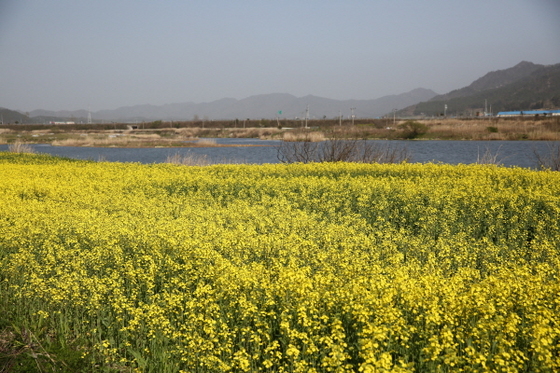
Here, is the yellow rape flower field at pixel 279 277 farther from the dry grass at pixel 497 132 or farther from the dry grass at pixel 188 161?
the dry grass at pixel 497 132

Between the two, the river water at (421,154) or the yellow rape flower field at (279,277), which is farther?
the river water at (421,154)

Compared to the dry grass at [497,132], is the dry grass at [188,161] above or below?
below

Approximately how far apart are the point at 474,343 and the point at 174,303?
366cm

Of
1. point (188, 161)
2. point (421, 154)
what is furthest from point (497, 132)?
point (188, 161)

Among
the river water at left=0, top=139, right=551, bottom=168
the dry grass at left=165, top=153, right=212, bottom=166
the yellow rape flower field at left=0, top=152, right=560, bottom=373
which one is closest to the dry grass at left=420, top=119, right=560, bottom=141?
the river water at left=0, top=139, right=551, bottom=168

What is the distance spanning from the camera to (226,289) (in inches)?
255

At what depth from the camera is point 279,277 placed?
6.88m

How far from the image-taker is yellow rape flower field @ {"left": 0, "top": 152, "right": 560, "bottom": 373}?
5160mm

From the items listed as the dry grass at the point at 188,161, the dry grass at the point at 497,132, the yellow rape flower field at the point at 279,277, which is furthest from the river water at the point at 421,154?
the yellow rape flower field at the point at 279,277

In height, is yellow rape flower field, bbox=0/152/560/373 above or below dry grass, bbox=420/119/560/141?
below

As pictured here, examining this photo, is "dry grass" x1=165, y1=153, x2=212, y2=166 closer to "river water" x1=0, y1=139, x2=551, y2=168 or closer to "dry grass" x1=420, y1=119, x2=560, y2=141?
"river water" x1=0, y1=139, x2=551, y2=168

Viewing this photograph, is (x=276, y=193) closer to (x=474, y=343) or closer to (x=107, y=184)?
(x=107, y=184)

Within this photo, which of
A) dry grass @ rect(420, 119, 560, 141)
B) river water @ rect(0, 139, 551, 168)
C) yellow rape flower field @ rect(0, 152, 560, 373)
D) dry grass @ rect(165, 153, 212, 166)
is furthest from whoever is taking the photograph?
dry grass @ rect(420, 119, 560, 141)

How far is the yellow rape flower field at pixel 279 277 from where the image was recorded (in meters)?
5.16
